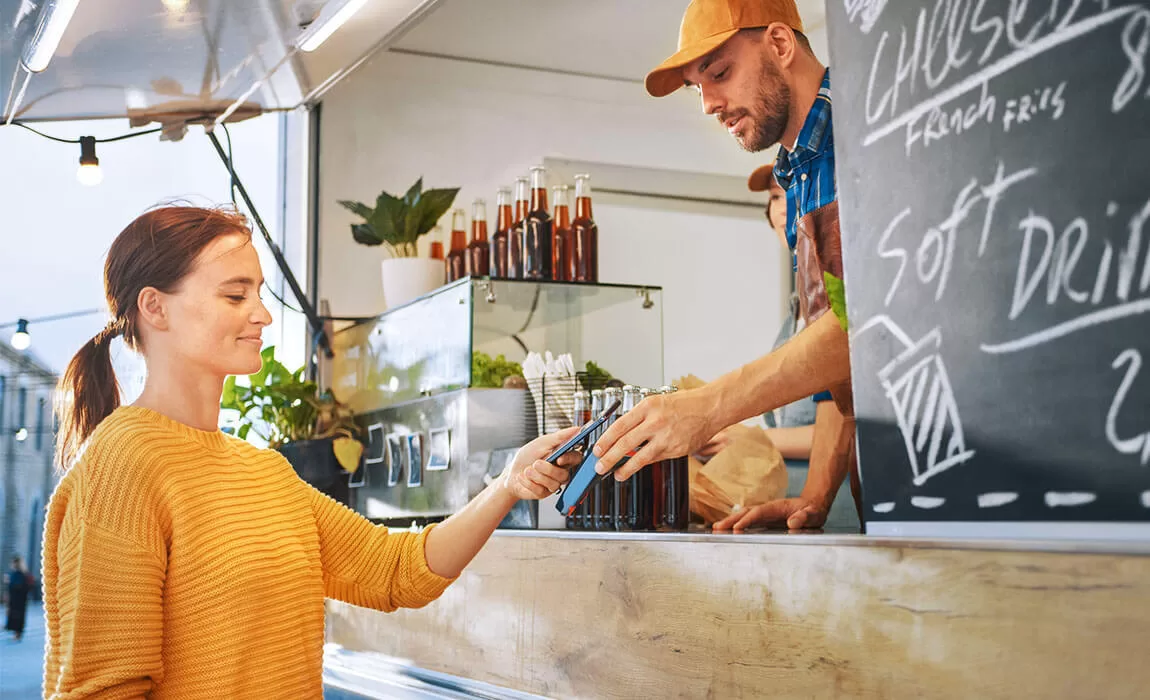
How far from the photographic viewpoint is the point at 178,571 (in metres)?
1.44

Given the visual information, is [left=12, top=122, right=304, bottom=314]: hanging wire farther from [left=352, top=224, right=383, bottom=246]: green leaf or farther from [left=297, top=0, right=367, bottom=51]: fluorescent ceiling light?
[left=297, top=0, right=367, bottom=51]: fluorescent ceiling light

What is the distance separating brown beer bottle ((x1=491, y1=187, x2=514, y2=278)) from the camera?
3.35m

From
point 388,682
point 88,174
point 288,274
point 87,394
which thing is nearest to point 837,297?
point 87,394

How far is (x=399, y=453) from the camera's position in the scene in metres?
3.22

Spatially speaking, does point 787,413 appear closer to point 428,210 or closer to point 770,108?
point 428,210

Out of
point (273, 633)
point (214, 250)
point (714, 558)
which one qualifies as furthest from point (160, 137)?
point (714, 558)

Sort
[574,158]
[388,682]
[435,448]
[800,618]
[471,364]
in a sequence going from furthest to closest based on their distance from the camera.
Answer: [574,158]
[435,448]
[471,364]
[388,682]
[800,618]

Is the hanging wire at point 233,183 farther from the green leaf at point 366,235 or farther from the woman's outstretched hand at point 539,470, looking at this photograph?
the woman's outstretched hand at point 539,470

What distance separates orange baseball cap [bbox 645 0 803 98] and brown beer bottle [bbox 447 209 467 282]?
1.65 m

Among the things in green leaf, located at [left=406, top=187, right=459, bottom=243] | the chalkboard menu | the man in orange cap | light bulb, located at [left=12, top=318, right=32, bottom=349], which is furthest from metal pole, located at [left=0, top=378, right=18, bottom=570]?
the chalkboard menu

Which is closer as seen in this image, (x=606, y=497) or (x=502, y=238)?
(x=606, y=497)

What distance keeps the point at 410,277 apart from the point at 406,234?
0.52ft

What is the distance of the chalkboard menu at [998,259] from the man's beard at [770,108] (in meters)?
0.70

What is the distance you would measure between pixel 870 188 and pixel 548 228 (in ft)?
6.69
